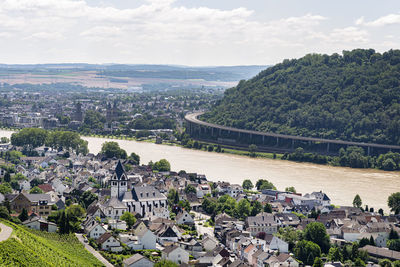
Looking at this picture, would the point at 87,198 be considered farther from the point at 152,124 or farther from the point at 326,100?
the point at 152,124

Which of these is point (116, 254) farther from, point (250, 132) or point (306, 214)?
point (250, 132)

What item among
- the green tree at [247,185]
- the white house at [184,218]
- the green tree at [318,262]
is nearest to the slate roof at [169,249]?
the green tree at [318,262]

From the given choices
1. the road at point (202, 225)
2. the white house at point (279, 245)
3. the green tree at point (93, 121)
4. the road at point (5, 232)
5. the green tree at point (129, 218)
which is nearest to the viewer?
the road at point (5, 232)

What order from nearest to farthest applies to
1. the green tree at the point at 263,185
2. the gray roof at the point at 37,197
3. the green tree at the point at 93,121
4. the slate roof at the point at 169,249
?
1. the slate roof at the point at 169,249
2. the gray roof at the point at 37,197
3. the green tree at the point at 263,185
4. the green tree at the point at 93,121

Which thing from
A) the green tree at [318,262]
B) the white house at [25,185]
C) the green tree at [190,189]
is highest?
the green tree at [318,262]

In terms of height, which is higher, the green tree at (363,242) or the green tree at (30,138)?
the green tree at (363,242)

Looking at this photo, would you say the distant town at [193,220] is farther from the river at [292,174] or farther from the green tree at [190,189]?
the river at [292,174]

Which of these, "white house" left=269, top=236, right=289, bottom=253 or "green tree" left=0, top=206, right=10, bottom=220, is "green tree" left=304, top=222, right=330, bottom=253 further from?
"green tree" left=0, top=206, right=10, bottom=220
